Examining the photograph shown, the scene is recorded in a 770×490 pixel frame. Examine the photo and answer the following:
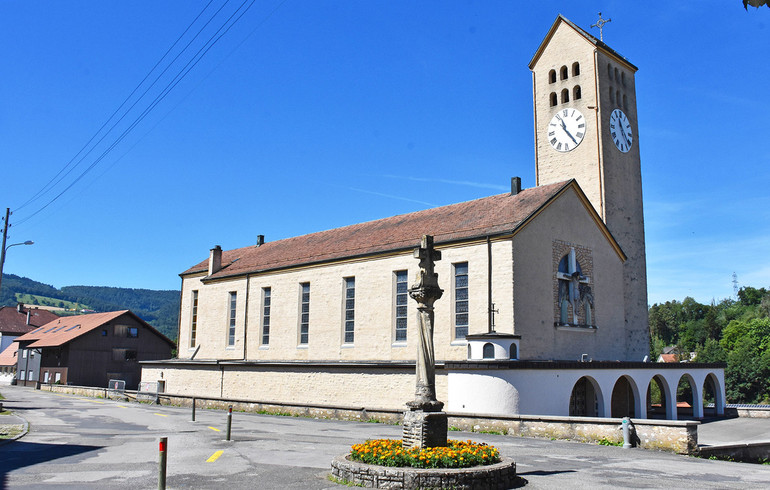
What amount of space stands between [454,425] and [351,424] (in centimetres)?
439

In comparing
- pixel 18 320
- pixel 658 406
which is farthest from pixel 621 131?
pixel 18 320

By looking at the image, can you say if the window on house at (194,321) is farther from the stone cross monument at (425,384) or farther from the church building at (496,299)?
the stone cross monument at (425,384)

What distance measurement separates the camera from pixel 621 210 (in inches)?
1369

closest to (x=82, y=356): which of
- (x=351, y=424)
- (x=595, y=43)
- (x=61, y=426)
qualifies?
(x=61, y=426)

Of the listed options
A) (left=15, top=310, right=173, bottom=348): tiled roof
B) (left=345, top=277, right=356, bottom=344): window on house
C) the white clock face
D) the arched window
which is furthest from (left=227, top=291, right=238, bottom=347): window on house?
(left=15, top=310, right=173, bottom=348): tiled roof

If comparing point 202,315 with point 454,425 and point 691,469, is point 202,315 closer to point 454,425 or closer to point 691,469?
point 454,425

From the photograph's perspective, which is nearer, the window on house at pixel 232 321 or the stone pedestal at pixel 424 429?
the stone pedestal at pixel 424 429

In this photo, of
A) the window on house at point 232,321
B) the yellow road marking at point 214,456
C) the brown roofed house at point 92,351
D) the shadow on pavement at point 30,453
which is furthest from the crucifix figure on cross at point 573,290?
the brown roofed house at point 92,351

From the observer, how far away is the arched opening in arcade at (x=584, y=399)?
1035 inches

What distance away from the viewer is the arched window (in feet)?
76.6

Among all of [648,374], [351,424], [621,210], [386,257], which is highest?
[621,210]

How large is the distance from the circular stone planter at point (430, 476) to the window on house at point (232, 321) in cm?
2828

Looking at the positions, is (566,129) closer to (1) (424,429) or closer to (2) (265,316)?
(2) (265,316)

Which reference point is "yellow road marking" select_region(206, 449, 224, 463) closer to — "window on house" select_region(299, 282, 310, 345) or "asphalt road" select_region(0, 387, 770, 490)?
"asphalt road" select_region(0, 387, 770, 490)
